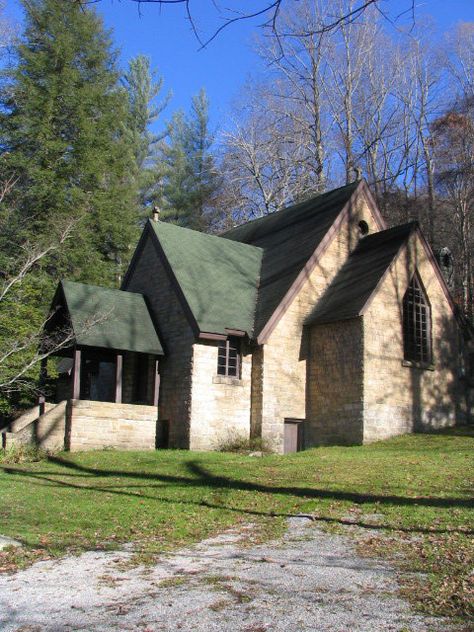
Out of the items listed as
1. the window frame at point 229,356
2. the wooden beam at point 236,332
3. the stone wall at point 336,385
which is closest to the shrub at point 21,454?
the window frame at point 229,356

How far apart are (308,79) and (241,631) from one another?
37.2 m

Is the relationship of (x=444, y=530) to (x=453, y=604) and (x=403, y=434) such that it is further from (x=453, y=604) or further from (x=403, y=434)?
(x=403, y=434)

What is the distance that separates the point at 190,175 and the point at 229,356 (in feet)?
95.9

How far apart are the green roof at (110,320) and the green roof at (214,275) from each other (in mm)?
1733

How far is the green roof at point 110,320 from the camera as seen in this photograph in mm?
19953

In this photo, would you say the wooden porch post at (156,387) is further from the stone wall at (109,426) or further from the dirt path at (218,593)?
the dirt path at (218,593)

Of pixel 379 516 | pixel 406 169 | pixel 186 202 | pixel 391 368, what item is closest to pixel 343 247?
pixel 391 368

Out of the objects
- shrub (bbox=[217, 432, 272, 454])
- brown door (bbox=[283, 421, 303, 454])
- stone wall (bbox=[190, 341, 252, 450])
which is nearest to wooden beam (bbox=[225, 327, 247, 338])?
stone wall (bbox=[190, 341, 252, 450])

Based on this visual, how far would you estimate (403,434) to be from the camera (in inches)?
819

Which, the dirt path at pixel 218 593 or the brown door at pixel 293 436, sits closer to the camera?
the dirt path at pixel 218 593

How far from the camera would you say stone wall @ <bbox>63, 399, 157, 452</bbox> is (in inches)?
760

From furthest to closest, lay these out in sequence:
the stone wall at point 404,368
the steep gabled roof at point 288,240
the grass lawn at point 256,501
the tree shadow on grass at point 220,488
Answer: the steep gabled roof at point 288,240 < the stone wall at point 404,368 < the tree shadow on grass at point 220,488 < the grass lawn at point 256,501

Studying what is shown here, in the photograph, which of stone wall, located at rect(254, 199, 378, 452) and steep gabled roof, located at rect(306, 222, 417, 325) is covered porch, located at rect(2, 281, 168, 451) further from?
steep gabled roof, located at rect(306, 222, 417, 325)

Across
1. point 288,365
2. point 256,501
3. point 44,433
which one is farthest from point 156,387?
point 256,501
